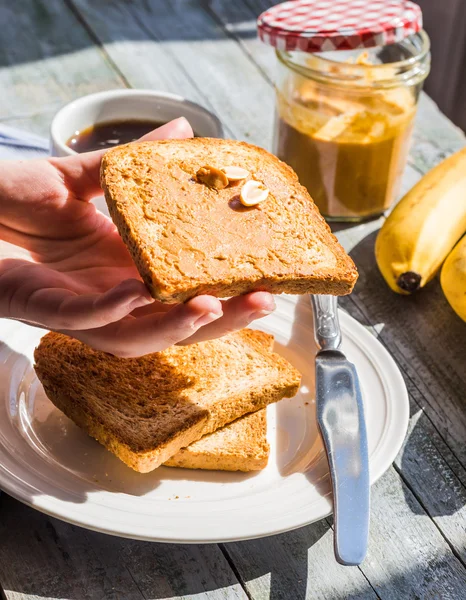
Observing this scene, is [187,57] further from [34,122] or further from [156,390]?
[156,390]

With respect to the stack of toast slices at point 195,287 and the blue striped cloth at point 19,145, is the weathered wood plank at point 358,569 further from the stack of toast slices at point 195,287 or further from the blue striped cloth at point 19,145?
the blue striped cloth at point 19,145

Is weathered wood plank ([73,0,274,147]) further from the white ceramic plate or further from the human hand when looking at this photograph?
the white ceramic plate

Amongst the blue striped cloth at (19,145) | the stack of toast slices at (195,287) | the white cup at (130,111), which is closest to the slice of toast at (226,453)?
the stack of toast slices at (195,287)

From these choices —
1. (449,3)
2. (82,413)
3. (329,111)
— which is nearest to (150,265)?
(82,413)

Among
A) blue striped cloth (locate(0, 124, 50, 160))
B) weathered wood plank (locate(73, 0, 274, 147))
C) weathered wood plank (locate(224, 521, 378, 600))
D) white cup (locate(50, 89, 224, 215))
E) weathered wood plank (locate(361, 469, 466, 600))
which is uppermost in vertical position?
white cup (locate(50, 89, 224, 215))

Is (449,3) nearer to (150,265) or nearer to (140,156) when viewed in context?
(140,156)

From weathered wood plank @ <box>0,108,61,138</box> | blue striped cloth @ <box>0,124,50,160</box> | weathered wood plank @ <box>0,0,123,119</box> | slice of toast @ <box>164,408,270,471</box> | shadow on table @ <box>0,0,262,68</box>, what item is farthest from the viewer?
shadow on table @ <box>0,0,262,68</box>

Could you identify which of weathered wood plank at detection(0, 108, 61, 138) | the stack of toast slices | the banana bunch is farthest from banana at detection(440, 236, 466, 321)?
weathered wood plank at detection(0, 108, 61, 138)
